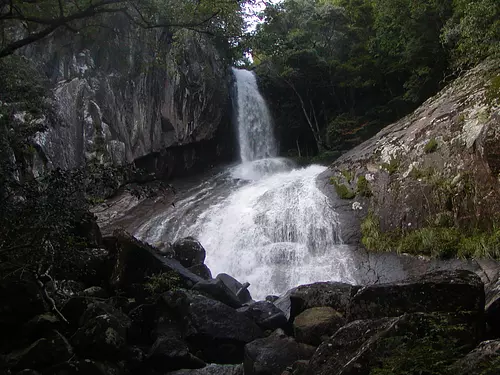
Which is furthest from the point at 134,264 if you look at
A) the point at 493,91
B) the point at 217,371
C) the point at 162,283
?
the point at 493,91

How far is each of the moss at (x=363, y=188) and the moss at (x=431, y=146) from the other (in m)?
2.08

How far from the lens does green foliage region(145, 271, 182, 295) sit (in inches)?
303

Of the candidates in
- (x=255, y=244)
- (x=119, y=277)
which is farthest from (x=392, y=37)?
(x=119, y=277)

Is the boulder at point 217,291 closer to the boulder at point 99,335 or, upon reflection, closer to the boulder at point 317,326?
Answer: the boulder at point 317,326

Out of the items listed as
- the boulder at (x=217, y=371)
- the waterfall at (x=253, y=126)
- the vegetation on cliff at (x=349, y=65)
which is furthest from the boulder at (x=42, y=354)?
the waterfall at (x=253, y=126)

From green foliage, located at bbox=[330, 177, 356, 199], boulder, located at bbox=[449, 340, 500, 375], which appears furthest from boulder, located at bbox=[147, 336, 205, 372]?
green foliage, located at bbox=[330, 177, 356, 199]

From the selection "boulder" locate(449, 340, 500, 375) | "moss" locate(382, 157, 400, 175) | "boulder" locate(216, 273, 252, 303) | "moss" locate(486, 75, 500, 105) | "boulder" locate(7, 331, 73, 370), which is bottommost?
"boulder" locate(216, 273, 252, 303)

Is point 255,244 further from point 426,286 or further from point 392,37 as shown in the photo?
point 392,37

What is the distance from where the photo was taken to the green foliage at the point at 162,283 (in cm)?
769

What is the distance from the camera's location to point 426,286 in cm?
505

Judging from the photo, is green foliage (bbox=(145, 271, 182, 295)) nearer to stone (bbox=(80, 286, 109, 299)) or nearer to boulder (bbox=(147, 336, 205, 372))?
stone (bbox=(80, 286, 109, 299))

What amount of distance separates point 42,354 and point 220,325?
268cm

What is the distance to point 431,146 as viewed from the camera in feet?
41.1

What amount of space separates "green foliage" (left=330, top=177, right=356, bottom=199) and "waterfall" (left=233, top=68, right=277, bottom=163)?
9168 mm
